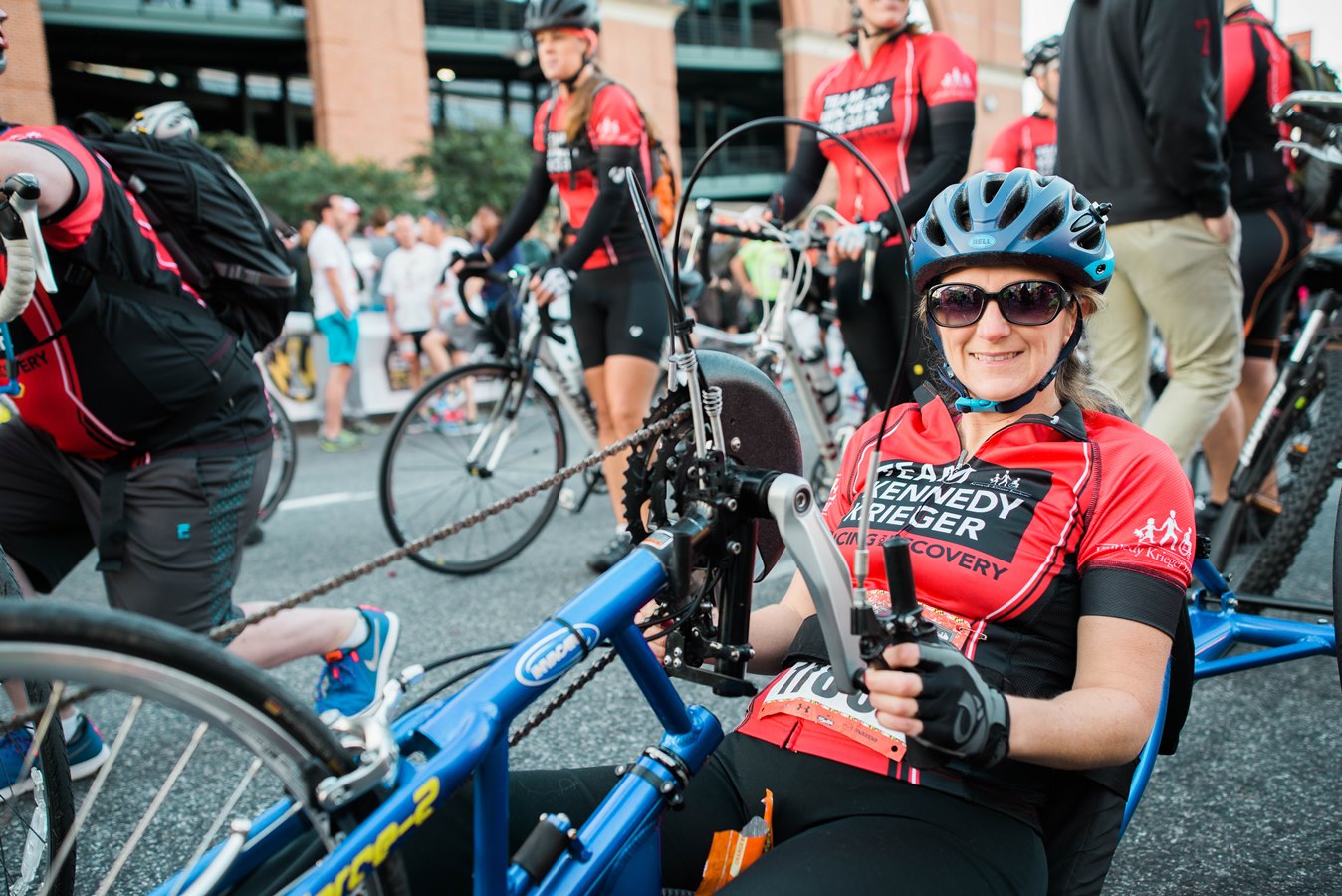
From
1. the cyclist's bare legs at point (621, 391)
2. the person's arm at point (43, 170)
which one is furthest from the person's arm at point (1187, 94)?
the person's arm at point (43, 170)

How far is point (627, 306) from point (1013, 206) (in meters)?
2.63

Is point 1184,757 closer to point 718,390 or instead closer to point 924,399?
point 924,399

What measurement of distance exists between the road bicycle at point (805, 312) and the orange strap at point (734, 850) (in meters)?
2.24

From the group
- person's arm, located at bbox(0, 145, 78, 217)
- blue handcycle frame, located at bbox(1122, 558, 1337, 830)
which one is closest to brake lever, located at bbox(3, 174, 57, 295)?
person's arm, located at bbox(0, 145, 78, 217)

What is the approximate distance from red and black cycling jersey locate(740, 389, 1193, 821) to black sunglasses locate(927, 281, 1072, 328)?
0.18 meters

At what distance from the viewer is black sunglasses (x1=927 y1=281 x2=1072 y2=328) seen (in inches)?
65.5

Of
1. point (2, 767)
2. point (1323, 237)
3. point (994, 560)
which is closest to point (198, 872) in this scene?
point (2, 767)

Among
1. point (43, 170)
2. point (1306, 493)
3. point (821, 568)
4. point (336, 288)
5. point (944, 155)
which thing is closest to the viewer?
point (821, 568)

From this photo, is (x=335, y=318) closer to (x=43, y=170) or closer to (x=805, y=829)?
(x=43, y=170)

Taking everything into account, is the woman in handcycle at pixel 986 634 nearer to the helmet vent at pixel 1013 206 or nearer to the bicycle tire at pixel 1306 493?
the helmet vent at pixel 1013 206

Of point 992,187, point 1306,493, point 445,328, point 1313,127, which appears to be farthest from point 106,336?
point 445,328

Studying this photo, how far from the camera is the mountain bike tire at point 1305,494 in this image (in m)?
2.83

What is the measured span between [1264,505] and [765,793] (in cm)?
243

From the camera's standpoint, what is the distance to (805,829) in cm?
148
